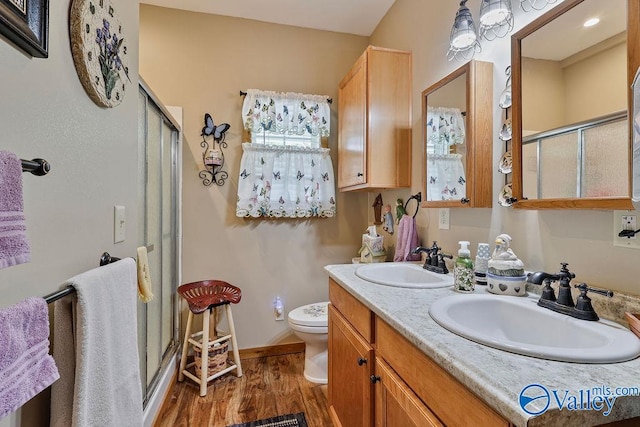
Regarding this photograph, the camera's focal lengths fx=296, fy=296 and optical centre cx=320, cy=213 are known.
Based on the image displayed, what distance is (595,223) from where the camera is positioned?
94 cm

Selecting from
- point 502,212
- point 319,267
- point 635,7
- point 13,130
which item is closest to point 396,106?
point 502,212

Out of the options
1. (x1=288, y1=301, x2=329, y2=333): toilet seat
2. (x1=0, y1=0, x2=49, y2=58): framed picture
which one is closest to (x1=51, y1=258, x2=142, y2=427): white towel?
(x1=0, y1=0, x2=49, y2=58): framed picture

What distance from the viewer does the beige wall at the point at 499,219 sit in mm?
911

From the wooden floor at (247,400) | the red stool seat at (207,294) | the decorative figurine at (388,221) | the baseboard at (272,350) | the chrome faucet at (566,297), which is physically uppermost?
the decorative figurine at (388,221)

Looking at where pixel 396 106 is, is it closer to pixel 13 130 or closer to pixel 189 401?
pixel 13 130

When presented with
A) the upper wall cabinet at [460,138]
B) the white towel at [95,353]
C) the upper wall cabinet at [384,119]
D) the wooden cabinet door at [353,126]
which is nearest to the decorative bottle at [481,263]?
the upper wall cabinet at [460,138]

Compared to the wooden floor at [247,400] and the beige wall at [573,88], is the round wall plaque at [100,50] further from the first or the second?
the wooden floor at [247,400]

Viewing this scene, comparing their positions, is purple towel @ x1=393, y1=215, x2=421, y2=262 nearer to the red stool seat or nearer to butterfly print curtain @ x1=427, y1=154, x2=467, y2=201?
butterfly print curtain @ x1=427, y1=154, x2=467, y2=201

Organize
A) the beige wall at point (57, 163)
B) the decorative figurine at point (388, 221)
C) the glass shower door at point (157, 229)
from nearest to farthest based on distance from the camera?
the beige wall at point (57, 163) < the glass shower door at point (157, 229) < the decorative figurine at point (388, 221)

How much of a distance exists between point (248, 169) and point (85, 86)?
1564 millimetres

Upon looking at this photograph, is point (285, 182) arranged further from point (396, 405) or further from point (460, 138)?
point (396, 405)

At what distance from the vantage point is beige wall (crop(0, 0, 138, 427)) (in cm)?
59

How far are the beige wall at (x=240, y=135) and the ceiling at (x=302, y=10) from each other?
2.5 inches

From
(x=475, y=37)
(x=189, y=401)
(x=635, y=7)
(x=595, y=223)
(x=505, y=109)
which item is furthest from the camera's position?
(x=189, y=401)
